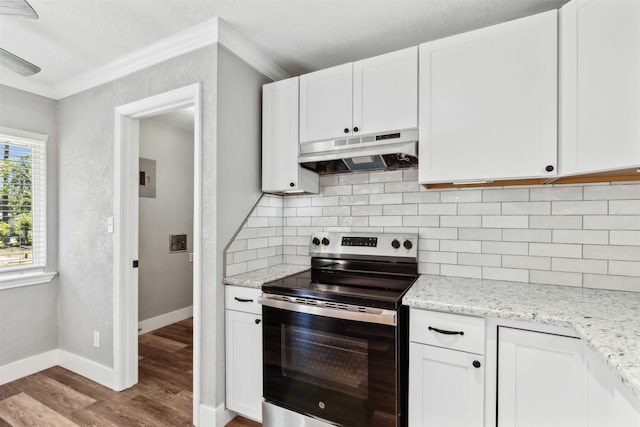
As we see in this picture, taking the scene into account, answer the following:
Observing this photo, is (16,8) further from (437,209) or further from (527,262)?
(527,262)

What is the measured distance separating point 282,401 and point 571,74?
2.19 meters

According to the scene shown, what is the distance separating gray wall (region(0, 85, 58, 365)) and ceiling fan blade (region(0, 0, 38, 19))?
1584mm

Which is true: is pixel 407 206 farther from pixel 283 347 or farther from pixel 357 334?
pixel 283 347

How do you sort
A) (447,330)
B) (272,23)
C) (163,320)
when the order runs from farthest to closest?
(163,320) < (272,23) < (447,330)

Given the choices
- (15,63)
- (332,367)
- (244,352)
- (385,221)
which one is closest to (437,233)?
(385,221)

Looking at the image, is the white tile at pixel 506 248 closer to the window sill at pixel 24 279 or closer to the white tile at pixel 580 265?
the white tile at pixel 580 265

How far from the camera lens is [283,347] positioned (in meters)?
1.79

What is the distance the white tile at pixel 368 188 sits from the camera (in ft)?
7.51

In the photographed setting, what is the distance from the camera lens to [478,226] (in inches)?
78.3

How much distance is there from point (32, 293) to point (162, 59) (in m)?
2.26

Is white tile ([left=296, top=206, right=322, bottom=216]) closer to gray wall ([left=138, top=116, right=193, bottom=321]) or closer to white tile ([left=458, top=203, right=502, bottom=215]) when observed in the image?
white tile ([left=458, top=203, right=502, bottom=215])

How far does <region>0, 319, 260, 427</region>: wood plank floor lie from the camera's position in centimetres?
203

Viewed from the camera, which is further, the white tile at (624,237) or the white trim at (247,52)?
the white trim at (247,52)

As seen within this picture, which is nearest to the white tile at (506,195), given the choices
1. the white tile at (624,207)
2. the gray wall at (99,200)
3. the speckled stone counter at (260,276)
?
the white tile at (624,207)
